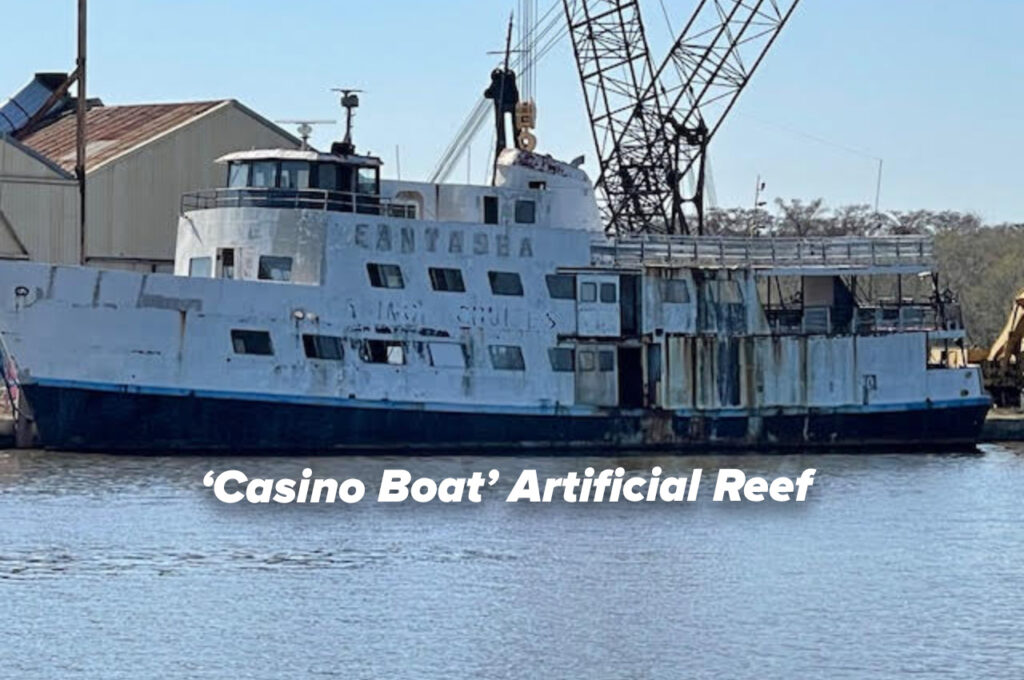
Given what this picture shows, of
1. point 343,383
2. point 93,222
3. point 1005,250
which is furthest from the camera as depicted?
point 1005,250

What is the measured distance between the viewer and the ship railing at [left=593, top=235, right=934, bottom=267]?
50.0 metres

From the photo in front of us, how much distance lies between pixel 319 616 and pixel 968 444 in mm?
26274

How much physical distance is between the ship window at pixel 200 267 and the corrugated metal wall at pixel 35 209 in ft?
31.3

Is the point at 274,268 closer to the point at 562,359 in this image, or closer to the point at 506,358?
the point at 506,358

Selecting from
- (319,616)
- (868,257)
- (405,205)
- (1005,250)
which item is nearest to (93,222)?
(405,205)

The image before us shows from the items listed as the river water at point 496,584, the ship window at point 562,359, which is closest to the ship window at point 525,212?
the ship window at point 562,359

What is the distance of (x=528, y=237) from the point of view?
1909 inches

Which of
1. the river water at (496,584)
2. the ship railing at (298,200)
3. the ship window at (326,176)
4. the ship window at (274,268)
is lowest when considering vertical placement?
the river water at (496,584)

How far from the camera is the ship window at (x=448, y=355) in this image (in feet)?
155

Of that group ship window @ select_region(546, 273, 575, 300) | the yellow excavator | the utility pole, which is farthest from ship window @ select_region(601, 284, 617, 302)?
the yellow excavator

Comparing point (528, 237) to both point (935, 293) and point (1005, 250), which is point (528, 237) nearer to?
point (935, 293)

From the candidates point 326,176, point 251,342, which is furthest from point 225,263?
point 326,176

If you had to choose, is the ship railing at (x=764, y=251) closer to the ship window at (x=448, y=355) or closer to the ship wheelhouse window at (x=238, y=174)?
the ship window at (x=448, y=355)

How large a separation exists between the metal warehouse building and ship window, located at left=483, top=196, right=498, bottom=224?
439 inches
